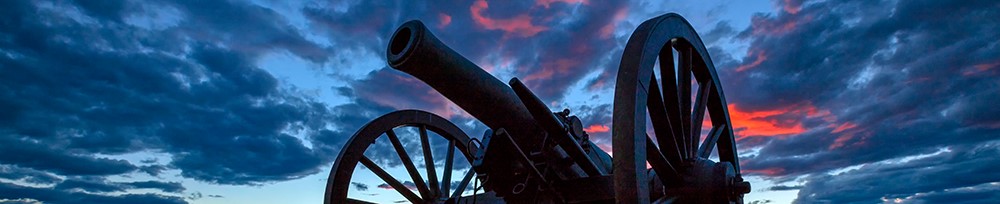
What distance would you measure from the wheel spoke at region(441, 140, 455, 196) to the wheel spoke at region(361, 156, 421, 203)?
39 cm

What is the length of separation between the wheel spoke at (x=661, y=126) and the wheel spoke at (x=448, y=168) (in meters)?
3.92

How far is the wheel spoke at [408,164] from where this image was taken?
898 centimetres

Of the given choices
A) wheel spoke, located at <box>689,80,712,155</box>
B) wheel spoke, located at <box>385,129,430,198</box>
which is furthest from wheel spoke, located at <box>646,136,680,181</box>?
wheel spoke, located at <box>385,129,430,198</box>

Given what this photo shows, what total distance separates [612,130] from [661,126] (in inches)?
53.7

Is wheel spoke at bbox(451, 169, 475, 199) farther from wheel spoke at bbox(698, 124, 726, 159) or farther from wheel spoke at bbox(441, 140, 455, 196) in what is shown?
wheel spoke at bbox(698, 124, 726, 159)

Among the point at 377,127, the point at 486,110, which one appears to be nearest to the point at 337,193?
the point at 377,127

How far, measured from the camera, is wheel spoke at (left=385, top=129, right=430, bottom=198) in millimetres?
8977

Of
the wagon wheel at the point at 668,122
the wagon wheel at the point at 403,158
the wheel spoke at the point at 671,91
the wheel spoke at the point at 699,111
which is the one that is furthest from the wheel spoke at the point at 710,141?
the wagon wheel at the point at 403,158

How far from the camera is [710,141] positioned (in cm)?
739

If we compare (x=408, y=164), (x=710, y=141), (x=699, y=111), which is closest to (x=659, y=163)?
(x=699, y=111)

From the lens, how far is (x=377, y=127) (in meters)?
8.76

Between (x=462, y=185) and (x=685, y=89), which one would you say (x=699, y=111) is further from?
(x=462, y=185)

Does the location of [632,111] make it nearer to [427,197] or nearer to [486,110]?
[486,110]

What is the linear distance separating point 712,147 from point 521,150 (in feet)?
8.38
